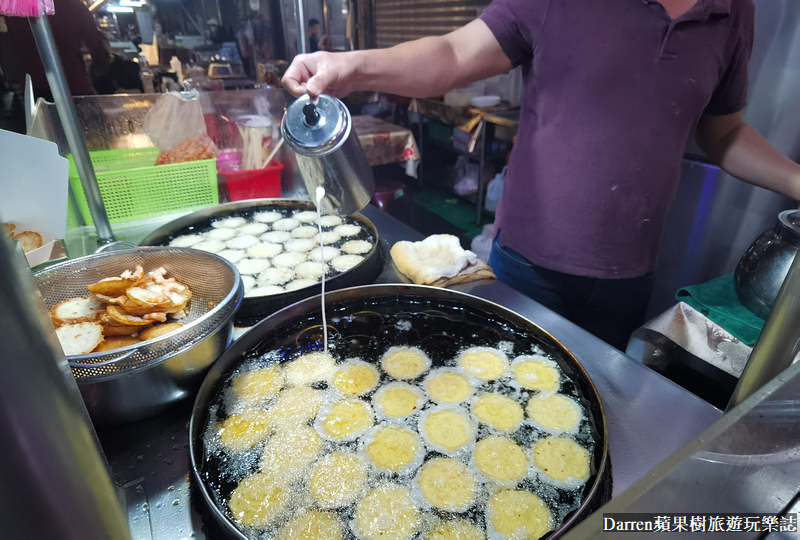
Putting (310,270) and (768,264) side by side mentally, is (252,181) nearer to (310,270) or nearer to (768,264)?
(310,270)

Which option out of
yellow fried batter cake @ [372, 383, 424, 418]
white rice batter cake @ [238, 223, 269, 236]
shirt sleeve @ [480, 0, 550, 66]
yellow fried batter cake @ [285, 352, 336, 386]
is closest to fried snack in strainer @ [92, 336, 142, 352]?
yellow fried batter cake @ [285, 352, 336, 386]

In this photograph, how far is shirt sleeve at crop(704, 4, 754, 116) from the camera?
1.91m

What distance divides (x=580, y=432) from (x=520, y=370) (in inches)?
11.9

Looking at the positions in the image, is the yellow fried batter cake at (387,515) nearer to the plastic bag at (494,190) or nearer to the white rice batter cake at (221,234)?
the white rice batter cake at (221,234)

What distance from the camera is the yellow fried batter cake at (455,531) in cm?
111

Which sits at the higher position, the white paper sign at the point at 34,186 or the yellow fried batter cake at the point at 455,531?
the white paper sign at the point at 34,186

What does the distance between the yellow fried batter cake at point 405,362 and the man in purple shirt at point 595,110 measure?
860 mm

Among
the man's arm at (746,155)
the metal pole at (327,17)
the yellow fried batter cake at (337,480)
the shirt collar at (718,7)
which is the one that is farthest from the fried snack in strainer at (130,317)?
the metal pole at (327,17)

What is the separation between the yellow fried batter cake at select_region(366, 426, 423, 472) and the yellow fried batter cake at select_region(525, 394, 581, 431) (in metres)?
0.41

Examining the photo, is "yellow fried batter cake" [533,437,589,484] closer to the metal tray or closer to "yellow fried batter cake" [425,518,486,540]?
"yellow fried batter cake" [425,518,486,540]

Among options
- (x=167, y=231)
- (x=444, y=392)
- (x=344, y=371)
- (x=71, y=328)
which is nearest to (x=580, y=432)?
(x=444, y=392)

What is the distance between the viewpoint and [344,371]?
1629mm

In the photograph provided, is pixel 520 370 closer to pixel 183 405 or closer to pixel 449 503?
pixel 449 503

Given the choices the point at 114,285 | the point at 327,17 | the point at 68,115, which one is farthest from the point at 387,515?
the point at 327,17
